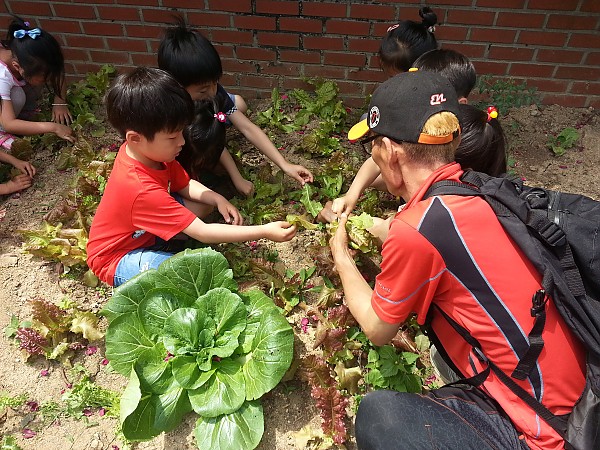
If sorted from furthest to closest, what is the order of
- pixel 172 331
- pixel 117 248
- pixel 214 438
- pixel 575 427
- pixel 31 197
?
pixel 31 197 → pixel 117 248 → pixel 172 331 → pixel 214 438 → pixel 575 427

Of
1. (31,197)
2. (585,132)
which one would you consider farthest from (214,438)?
(585,132)

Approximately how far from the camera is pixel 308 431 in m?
2.36

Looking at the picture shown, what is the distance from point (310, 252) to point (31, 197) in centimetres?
235

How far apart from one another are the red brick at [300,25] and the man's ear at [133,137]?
2.14 meters

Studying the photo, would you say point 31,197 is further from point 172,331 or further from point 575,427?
point 575,427

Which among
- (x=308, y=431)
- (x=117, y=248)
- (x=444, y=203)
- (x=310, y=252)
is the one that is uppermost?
(x=444, y=203)

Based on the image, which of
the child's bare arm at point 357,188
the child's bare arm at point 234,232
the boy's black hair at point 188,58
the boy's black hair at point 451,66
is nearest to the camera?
the child's bare arm at point 234,232

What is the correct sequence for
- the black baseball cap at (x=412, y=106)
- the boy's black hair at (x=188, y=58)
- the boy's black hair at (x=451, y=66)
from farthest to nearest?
the boy's black hair at (x=188, y=58), the boy's black hair at (x=451, y=66), the black baseball cap at (x=412, y=106)

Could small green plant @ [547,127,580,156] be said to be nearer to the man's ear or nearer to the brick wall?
the brick wall

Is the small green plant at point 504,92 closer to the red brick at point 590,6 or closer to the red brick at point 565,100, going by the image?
the red brick at point 565,100

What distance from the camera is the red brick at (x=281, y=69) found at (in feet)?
13.9

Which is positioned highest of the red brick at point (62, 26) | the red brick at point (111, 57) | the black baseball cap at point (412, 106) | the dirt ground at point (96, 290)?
the black baseball cap at point (412, 106)

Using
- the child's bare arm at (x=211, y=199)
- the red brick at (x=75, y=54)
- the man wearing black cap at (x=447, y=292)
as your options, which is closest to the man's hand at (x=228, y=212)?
the child's bare arm at (x=211, y=199)

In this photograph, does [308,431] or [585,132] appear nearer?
[308,431]
